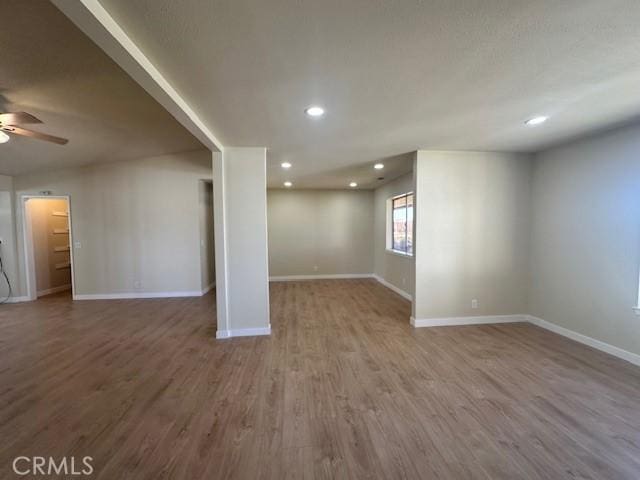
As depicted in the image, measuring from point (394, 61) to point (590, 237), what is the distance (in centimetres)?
343

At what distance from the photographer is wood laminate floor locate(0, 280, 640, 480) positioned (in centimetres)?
172

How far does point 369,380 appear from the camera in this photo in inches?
104

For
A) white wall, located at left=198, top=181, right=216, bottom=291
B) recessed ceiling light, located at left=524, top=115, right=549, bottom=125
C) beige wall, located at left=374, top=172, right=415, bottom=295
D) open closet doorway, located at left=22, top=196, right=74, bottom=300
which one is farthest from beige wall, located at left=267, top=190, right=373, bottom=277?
recessed ceiling light, located at left=524, top=115, right=549, bottom=125

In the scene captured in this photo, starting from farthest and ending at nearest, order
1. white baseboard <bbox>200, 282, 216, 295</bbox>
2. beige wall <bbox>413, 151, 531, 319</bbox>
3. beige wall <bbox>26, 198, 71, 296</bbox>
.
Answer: white baseboard <bbox>200, 282, 216, 295</bbox> → beige wall <bbox>26, 198, 71, 296</bbox> → beige wall <bbox>413, 151, 531, 319</bbox>

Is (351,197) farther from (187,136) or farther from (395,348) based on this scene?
(395,348)

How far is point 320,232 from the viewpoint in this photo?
767 centimetres

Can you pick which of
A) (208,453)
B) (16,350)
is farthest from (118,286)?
(208,453)

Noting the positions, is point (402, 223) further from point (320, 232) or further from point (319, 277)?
point (319, 277)

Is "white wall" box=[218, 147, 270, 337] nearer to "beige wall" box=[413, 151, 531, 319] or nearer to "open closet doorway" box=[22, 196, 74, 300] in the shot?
"beige wall" box=[413, 151, 531, 319]

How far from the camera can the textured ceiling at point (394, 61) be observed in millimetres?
1323

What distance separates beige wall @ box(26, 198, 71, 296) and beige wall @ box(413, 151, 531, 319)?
25.1 feet

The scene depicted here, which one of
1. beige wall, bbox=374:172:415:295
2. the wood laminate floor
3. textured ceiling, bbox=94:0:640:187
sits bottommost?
the wood laminate floor

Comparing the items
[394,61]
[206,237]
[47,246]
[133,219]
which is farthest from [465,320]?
[47,246]

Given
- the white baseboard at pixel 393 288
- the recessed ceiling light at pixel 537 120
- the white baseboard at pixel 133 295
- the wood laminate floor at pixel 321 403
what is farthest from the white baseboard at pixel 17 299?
the recessed ceiling light at pixel 537 120
